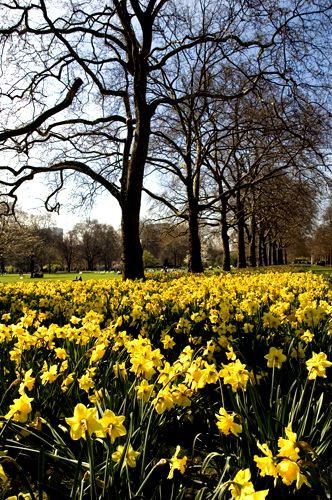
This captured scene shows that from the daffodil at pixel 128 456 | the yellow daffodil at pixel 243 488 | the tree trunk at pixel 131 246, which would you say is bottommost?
the daffodil at pixel 128 456

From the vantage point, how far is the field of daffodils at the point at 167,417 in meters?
1.32

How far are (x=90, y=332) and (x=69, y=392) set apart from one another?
590 mm

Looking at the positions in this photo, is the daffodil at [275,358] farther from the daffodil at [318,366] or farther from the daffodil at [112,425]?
the daffodil at [112,425]

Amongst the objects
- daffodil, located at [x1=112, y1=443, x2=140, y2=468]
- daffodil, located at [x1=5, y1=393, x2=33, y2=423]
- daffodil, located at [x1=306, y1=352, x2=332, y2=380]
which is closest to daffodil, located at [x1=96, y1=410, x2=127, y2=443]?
daffodil, located at [x1=112, y1=443, x2=140, y2=468]

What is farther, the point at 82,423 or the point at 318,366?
the point at 318,366

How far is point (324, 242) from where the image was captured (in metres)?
46.5

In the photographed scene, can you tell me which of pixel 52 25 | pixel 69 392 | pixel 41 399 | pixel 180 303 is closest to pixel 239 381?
pixel 69 392

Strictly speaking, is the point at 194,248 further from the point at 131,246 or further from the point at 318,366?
the point at 318,366

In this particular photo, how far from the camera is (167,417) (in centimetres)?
200

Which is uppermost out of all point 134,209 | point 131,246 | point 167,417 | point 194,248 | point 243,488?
point 134,209

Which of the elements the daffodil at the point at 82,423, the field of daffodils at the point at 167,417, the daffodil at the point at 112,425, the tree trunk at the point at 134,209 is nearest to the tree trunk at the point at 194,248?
the tree trunk at the point at 134,209

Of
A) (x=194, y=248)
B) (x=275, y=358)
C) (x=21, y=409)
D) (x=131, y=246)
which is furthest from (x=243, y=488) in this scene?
(x=194, y=248)

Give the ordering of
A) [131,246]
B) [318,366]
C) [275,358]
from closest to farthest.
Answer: [318,366], [275,358], [131,246]

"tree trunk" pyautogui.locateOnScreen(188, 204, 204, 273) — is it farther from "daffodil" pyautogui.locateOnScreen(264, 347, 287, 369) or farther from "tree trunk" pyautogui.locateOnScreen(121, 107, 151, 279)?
"daffodil" pyautogui.locateOnScreen(264, 347, 287, 369)
